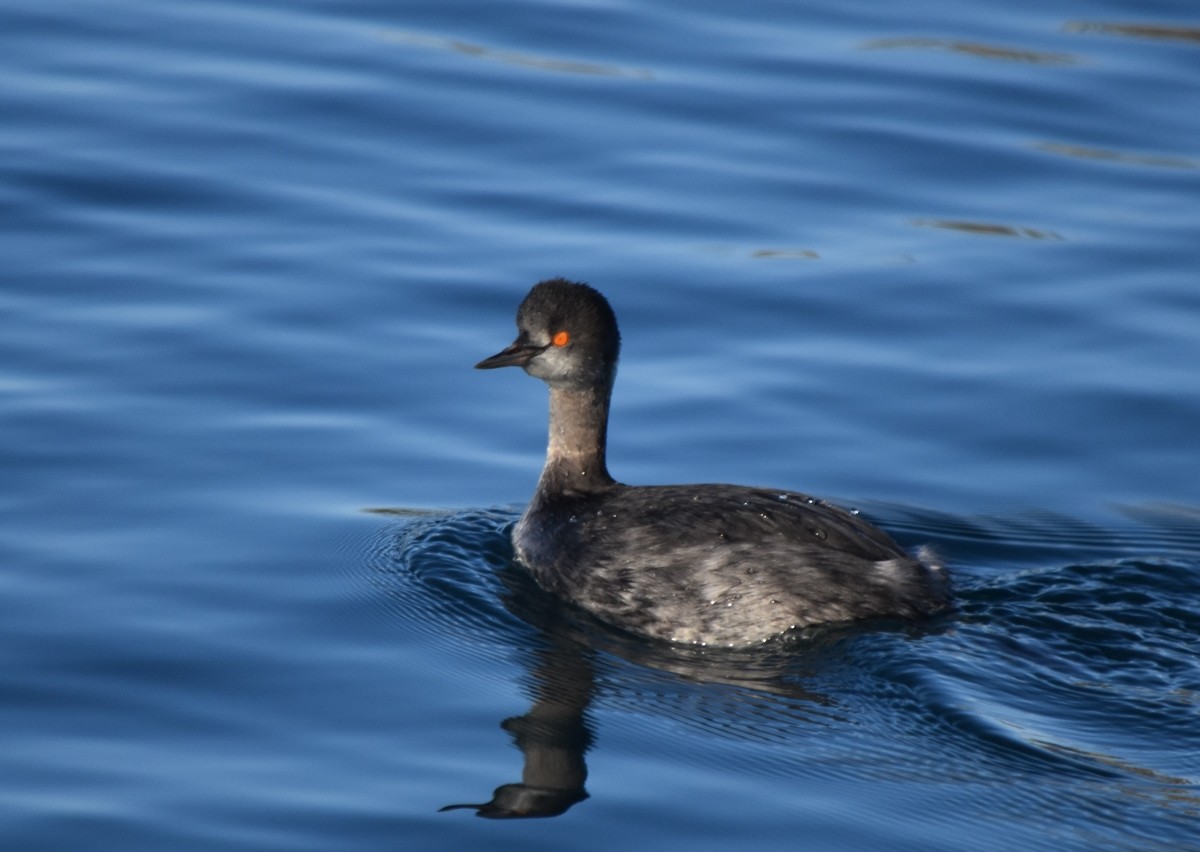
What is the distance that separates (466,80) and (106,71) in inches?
114

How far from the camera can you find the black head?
33.6ft

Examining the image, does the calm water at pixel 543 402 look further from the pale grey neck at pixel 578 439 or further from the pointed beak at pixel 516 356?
the pointed beak at pixel 516 356

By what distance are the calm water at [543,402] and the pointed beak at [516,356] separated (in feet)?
2.57

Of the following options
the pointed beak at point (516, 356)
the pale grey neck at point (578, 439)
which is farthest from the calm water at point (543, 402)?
the pointed beak at point (516, 356)

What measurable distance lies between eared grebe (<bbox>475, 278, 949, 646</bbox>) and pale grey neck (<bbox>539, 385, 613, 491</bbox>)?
138 millimetres

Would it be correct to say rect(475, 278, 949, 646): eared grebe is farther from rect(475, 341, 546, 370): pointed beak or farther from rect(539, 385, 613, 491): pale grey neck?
rect(539, 385, 613, 491): pale grey neck

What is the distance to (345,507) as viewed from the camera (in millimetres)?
10312

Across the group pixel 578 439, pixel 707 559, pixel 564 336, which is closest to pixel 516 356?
pixel 564 336

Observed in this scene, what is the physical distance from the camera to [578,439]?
1041 cm

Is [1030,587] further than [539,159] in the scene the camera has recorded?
No

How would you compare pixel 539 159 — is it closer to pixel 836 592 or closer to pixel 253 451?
pixel 253 451

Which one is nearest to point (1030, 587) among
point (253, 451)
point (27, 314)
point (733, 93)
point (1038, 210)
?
point (253, 451)

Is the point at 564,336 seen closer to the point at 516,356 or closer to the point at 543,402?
the point at 516,356

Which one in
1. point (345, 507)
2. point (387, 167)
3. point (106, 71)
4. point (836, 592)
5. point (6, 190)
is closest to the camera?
point (836, 592)
